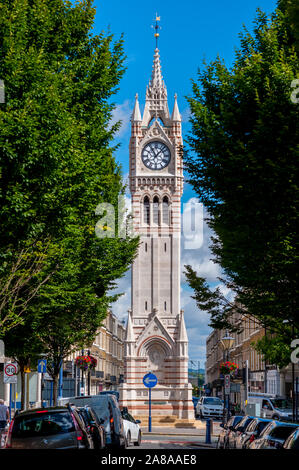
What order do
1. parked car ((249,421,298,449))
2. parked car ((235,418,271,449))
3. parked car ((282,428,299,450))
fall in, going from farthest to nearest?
parked car ((235,418,271,449)) < parked car ((249,421,298,449)) < parked car ((282,428,299,450))

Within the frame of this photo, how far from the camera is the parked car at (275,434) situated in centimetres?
1262

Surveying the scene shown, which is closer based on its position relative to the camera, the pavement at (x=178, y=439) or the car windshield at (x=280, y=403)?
the pavement at (x=178, y=439)

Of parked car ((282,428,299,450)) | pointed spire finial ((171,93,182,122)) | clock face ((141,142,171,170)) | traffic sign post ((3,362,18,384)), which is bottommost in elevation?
parked car ((282,428,299,450))

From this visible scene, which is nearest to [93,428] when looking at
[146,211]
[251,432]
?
[251,432]

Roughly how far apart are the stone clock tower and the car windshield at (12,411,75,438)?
48.4m

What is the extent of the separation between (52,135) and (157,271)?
49.6m

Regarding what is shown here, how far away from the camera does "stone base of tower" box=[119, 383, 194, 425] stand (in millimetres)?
60812

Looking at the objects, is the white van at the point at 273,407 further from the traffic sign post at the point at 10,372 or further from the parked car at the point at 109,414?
the parked car at the point at 109,414

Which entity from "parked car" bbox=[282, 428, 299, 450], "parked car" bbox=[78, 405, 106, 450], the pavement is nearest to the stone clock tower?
the pavement

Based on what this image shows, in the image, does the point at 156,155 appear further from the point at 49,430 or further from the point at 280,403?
the point at 49,430

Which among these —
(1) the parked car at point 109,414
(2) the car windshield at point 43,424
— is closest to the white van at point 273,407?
(1) the parked car at point 109,414

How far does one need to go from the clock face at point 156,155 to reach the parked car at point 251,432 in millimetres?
50630

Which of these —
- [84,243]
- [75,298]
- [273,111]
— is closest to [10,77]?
[273,111]

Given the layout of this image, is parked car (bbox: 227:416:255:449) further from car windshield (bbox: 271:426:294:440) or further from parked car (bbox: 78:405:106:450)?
car windshield (bbox: 271:426:294:440)
